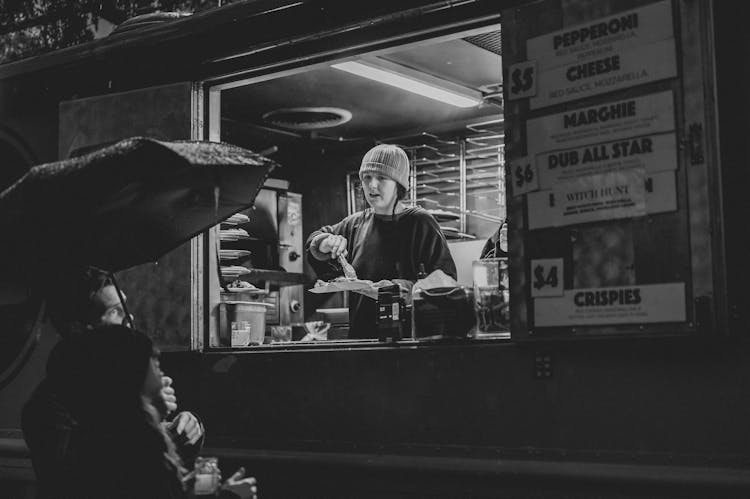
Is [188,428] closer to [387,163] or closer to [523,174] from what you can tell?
[523,174]

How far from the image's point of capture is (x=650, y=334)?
4492 mm

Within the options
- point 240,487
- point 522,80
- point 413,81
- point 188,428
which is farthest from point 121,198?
point 413,81

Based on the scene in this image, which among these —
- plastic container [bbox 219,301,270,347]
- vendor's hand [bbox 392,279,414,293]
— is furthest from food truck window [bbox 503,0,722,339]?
plastic container [bbox 219,301,270,347]

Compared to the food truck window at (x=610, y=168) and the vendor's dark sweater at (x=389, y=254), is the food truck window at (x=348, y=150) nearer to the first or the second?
the vendor's dark sweater at (x=389, y=254)

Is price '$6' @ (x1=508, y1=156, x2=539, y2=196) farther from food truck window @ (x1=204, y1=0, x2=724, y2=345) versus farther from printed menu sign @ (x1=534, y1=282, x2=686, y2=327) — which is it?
printed menu sign @ (x1=534, y1=282, x2=686, y2=327)

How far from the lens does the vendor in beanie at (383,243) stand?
718cm

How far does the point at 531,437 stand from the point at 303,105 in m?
5.22

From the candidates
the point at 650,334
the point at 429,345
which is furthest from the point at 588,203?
the point at 429,345

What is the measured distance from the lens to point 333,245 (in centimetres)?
711

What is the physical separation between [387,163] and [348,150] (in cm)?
360

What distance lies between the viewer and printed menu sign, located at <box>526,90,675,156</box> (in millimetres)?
4566

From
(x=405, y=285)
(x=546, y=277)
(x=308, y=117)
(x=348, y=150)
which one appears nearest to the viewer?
(x=546, y=277)

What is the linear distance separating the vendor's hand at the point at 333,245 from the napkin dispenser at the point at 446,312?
1.69 m

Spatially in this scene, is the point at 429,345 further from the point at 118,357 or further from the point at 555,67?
the point at 118,357
